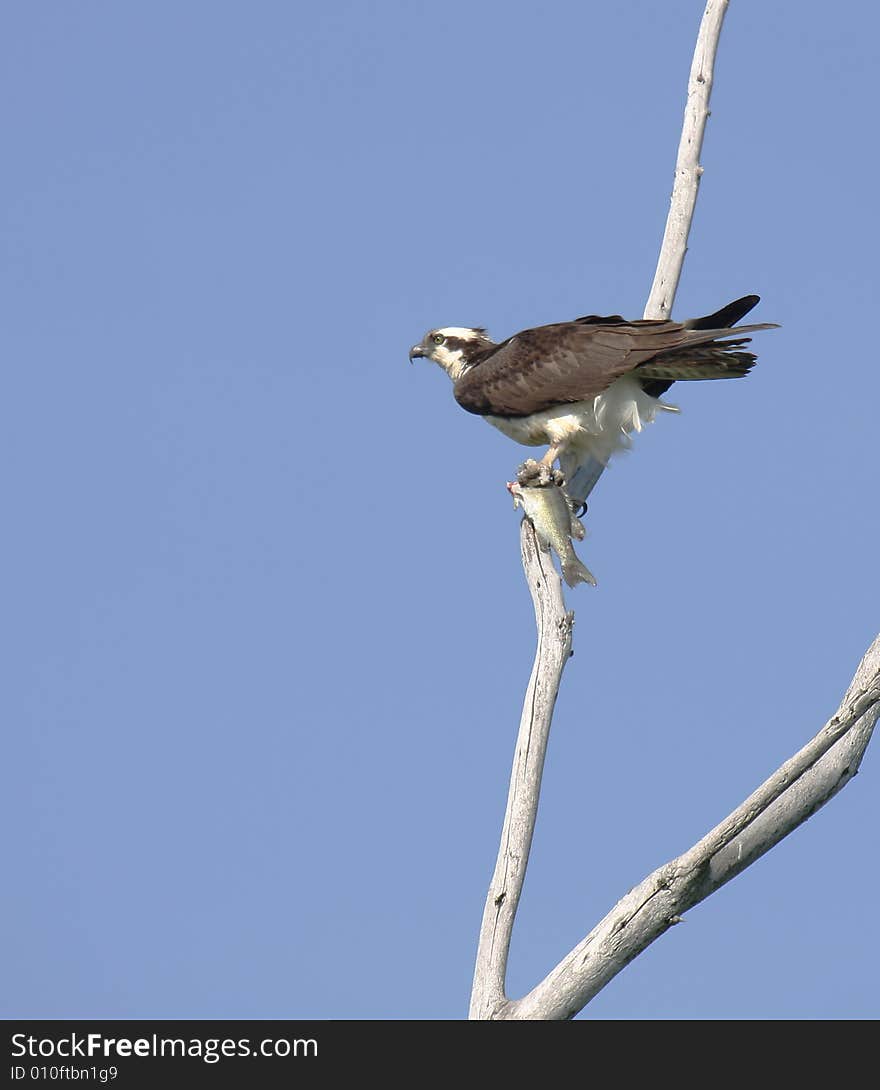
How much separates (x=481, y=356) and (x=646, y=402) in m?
1.77

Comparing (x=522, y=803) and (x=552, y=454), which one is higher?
(x=552, y=454)

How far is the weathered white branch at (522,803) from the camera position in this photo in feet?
24.3

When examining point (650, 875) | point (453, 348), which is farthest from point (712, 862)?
point (453, 348)

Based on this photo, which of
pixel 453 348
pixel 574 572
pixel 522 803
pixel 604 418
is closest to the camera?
pixel 522 803

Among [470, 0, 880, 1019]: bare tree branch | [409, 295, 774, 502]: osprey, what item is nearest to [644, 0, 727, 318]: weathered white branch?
[409, 295, 774, 502]: osprey

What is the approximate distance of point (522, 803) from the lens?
25.2ft

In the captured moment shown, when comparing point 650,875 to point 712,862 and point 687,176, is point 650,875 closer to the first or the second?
point 712,862

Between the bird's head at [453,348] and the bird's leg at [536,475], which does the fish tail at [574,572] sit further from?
the bird's head at [453,348]

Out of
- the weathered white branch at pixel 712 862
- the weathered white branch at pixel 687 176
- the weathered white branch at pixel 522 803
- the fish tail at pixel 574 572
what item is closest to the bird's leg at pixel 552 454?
the weathered white branch at pixel 687 176

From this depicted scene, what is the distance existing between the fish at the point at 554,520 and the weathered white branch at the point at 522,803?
0.45m

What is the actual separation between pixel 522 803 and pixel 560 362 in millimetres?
4045

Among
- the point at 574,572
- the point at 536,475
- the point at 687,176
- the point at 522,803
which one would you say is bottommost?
the point at 522,803

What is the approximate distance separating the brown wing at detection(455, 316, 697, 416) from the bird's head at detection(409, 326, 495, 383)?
75 centimetres
